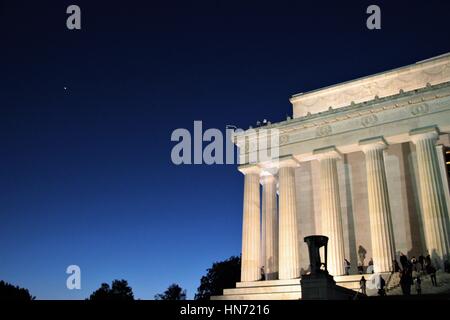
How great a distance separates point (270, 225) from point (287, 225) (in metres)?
6.07

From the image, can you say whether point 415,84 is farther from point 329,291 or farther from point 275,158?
point 329,291

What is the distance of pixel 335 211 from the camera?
48.9 m

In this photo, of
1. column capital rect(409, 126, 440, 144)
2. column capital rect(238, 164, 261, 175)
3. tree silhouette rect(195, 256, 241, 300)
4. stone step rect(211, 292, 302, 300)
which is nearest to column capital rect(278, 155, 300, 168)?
column capital rect(238, 164, 261, 175)

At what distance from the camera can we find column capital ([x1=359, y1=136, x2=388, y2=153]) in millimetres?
48281

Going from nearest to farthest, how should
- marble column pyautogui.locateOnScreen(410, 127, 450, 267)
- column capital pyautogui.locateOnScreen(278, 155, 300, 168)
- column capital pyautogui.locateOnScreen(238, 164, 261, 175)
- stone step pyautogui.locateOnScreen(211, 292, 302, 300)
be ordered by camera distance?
marble column pyautogui.locateOnScreen(410, 127, 450, 267) < stone step pyautogui.locateOnScreen(211, 292, 302, 300) < column capital pyautogui.locateOnScreen(278, 155, 300, 168) < column capital pyautogui.locateOnScreen(238, 164, 261, 175)

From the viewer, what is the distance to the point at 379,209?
151 feet

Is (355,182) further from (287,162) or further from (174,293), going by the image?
(174,293)

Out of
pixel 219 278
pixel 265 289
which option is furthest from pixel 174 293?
pixel 265 289

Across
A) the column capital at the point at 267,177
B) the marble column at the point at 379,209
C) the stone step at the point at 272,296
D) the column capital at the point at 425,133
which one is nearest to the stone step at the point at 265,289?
the stone step at the point at 272,296

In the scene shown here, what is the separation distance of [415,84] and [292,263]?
87.6ft

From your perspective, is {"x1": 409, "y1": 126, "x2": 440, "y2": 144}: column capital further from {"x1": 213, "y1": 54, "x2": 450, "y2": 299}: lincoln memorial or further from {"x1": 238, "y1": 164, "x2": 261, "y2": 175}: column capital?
{"x1": 238, "y1": 164, "x2": 261, "y2": 175}: column capital
